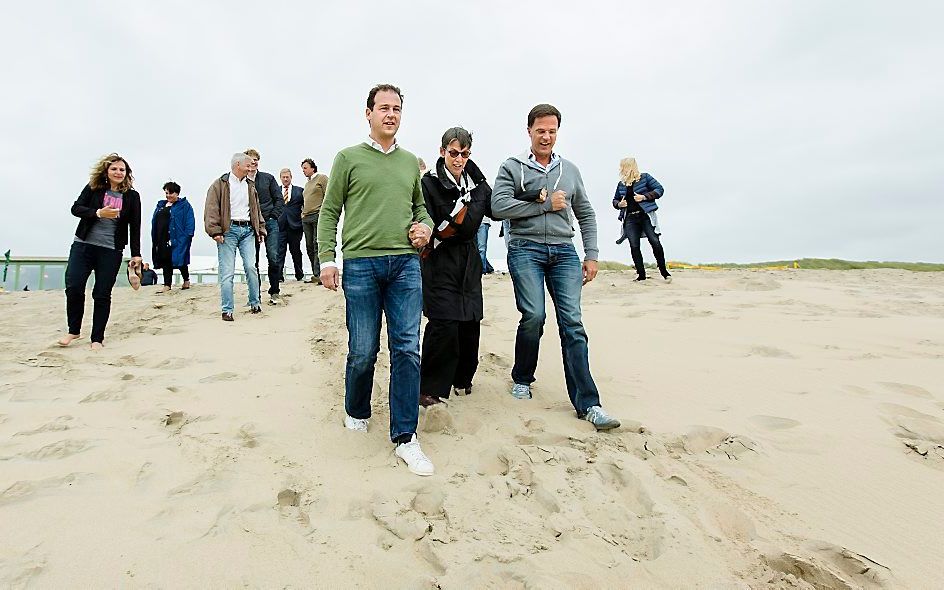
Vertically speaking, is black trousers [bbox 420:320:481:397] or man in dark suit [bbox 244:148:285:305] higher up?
man in dark suit [bbox 244:148:285:305]

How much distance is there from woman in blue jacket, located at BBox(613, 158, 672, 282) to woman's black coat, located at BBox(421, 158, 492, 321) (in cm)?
537

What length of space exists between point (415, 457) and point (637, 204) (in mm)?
6787

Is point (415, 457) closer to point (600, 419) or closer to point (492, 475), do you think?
point (492, 475)

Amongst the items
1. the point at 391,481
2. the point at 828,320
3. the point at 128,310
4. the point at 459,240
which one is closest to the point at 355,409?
the point at 391,481

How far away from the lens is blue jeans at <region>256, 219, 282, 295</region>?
26.0 feet

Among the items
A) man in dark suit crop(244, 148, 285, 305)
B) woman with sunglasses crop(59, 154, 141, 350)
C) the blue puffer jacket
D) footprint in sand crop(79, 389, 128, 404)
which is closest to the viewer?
footprint in sand crop(79, 389, 128, 404)

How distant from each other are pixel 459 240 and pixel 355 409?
4.27 ft

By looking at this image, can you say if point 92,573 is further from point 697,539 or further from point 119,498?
point 697,539

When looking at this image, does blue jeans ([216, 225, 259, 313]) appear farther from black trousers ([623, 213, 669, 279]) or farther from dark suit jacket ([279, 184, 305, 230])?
black trousers ([623, 213, 669, 279])

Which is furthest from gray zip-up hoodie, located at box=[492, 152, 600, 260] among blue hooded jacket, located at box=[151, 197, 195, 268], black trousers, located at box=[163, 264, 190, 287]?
black trousers, located at box=[163, 264, 190, 287]

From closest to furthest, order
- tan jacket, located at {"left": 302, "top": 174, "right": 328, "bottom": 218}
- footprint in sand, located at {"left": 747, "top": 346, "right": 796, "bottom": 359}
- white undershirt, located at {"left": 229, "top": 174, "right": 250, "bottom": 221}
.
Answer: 1. footprint in sand, located at {"left": 747, "top": 346, "right": 796, "bottom": 359}
2. white undershirt, located at {"left": 229, "top": 174, "right": 250, "bottom": 221}
3. tan jacket, located at {"left": 302, "top": 174, "right": 328, "bottom": 218}

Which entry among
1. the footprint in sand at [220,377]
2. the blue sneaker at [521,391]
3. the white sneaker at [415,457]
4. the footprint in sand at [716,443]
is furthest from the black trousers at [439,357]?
the footprint in sand at [220,377]

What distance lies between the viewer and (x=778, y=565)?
6.14ft

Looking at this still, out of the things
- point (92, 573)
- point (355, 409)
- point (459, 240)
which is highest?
point (459, 240)
